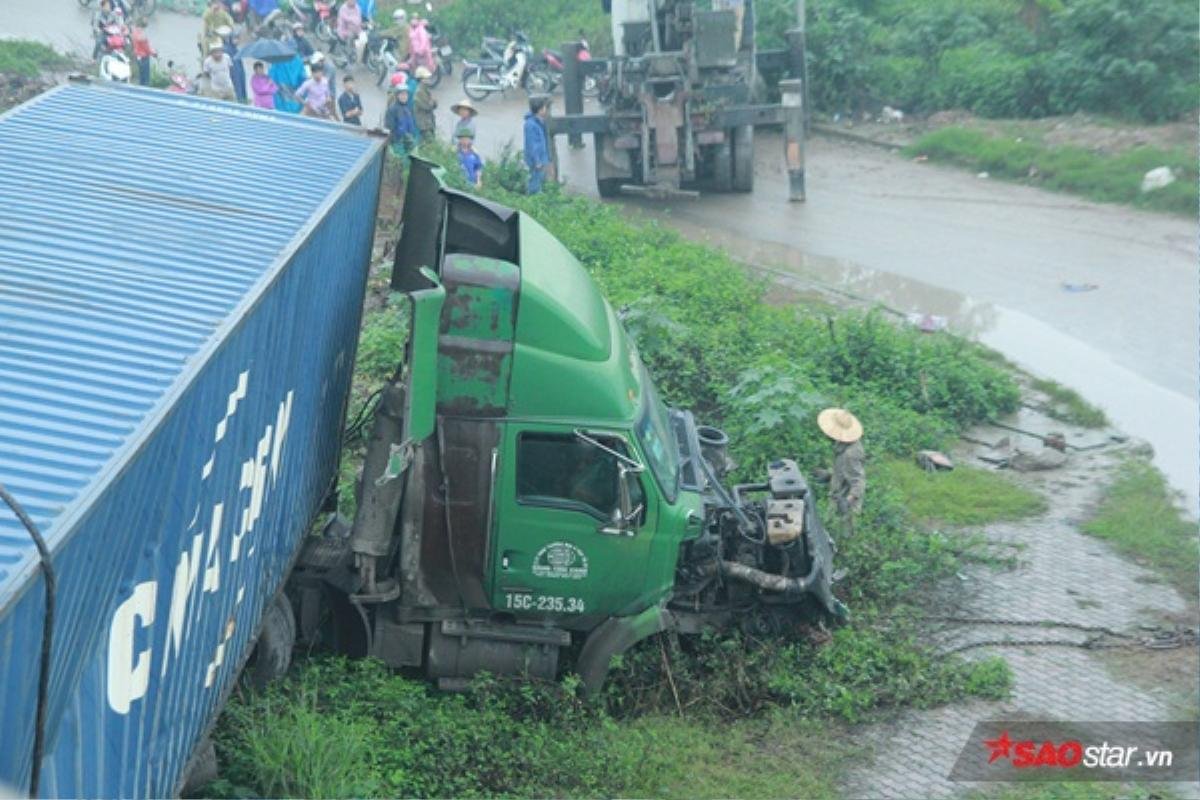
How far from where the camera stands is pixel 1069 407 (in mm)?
13516

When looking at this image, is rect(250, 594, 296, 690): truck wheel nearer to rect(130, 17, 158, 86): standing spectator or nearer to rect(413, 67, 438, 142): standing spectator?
rect(413, 67, 438, 142): standing spectator

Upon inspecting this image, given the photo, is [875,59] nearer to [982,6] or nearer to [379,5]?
[982,6]

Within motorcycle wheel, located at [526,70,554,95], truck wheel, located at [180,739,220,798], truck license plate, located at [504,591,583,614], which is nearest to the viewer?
truck wheel, located at [180,739,220,798]

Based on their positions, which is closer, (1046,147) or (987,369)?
(987,369)

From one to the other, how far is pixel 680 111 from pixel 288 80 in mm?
5177

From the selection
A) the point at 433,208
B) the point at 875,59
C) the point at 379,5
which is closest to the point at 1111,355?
the point at 433,208

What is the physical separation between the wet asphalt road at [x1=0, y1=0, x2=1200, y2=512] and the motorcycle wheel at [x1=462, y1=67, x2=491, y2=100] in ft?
6.72

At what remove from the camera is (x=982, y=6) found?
24.3m

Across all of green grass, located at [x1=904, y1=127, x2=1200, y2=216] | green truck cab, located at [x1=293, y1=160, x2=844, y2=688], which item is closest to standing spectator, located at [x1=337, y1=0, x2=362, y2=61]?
green grass, located at [x1=904, y1=127, x2=1200, y2=216]

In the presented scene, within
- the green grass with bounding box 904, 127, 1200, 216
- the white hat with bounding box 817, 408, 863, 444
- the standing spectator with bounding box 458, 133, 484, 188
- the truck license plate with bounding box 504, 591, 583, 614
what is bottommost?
the truck license plate with bounding box 504, 591, 583, 614

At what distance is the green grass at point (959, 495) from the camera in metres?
11.3

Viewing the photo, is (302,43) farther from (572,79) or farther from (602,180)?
(602,180)

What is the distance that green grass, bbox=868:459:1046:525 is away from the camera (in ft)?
37.1

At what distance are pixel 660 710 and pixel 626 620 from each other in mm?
588
